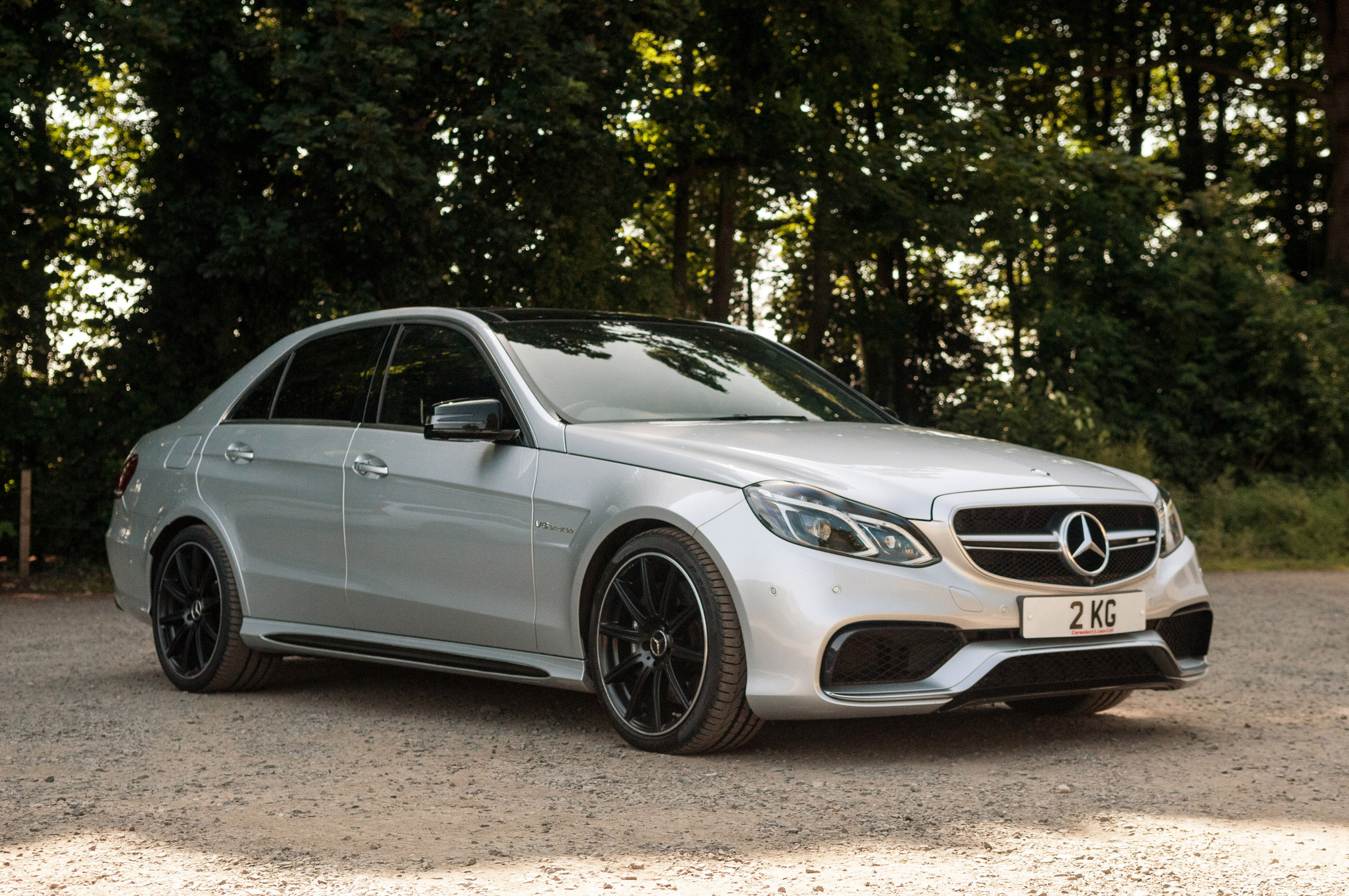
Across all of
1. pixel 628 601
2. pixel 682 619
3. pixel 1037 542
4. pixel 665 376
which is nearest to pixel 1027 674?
pixel 1037 542

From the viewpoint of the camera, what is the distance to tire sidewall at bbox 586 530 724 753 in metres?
5.21

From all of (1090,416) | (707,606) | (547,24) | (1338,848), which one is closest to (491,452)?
(707,606)

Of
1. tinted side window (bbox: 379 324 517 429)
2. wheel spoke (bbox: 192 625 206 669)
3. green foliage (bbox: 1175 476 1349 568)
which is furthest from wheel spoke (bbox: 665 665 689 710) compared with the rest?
green foliage (bbox: 1175 476 1349 568)

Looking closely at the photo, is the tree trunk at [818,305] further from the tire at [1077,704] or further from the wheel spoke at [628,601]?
the wheel spoke at [628,601]

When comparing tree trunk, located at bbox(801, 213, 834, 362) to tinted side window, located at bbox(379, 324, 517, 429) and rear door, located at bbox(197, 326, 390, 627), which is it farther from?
tinted side window, located at bbox(379, 324, 517, 429)

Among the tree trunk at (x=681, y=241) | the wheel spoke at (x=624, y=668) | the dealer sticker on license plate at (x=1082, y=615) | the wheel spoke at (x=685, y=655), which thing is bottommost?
the wheel spoke at (x=624, y=668)

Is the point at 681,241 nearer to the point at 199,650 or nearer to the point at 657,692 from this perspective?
the point at 199,650

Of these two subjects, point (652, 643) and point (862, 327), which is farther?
point (862, 327)

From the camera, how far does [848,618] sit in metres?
5.05

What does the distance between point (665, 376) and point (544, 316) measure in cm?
72

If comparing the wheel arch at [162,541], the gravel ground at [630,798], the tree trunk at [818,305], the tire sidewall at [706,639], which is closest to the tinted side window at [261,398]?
the wheel arch at [162,541]

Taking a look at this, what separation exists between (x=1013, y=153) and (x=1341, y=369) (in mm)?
4923

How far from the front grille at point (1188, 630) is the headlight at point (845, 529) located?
1.12 m

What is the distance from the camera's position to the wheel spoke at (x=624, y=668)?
5.51m
